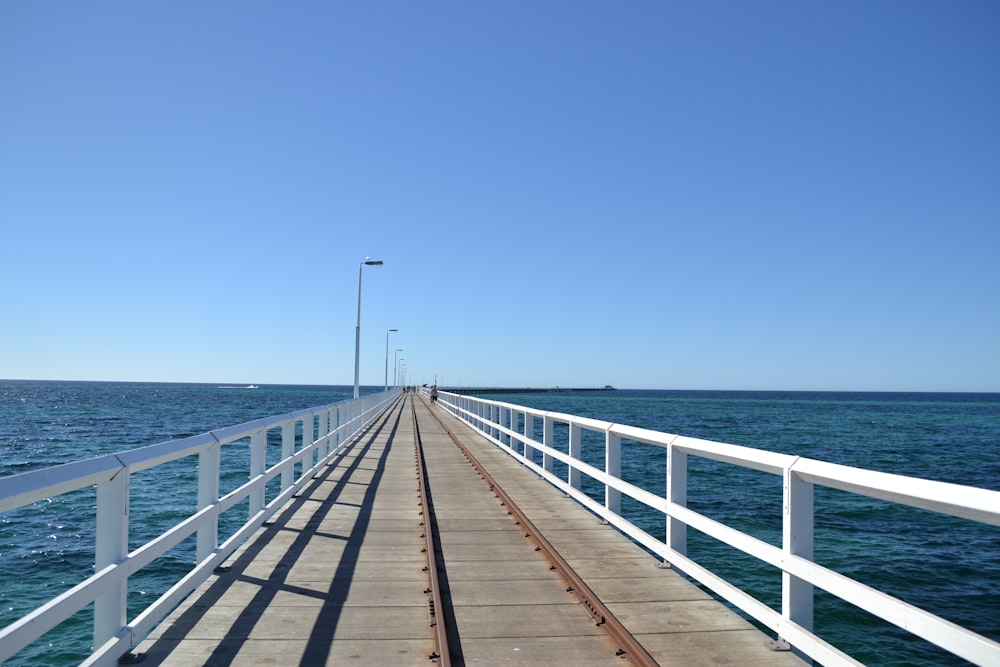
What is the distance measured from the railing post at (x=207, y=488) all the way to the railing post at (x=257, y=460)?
114 cm

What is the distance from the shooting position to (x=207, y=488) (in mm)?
6477

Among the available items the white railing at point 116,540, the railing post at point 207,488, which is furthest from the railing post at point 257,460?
the railing post at point 207,488

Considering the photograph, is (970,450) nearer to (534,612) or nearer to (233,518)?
(233,518)

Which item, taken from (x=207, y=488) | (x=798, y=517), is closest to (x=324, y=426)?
Result: (x=207, y=488)

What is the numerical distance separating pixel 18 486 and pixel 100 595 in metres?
1.10

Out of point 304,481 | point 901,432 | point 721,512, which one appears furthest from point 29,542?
point 901,432

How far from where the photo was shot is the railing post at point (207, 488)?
6375 mm

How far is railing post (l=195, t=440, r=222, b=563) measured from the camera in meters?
6.38

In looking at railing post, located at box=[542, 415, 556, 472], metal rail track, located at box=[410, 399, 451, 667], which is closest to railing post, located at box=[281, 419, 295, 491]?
metal rail track, located at box=[410, 399, 451, 667]

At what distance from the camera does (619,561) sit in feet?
25.2

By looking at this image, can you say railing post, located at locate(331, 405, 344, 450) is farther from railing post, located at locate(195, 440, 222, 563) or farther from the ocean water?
railing post, located at locate(195, 440, 222, 563)

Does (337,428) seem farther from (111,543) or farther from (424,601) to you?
(111,543)

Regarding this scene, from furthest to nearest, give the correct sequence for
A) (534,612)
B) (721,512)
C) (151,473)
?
(151,473)
(721,512)
(534,612)

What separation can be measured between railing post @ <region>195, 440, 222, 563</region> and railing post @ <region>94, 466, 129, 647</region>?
5.53 ft
